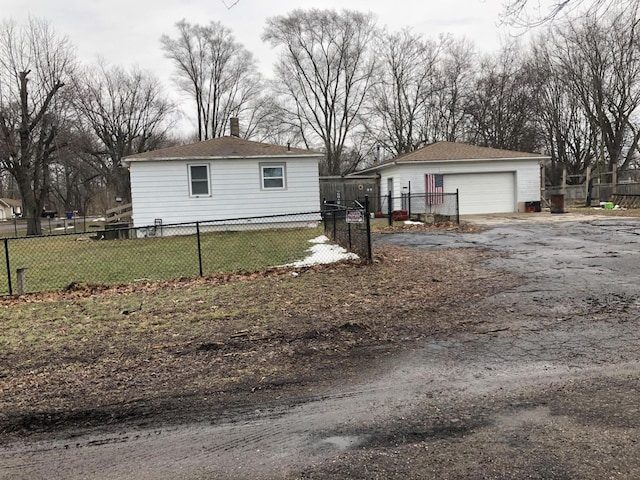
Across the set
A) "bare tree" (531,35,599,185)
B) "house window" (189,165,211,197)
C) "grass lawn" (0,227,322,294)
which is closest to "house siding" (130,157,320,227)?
"house window" (189,165,211,197)

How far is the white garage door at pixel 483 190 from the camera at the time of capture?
22.4 meters

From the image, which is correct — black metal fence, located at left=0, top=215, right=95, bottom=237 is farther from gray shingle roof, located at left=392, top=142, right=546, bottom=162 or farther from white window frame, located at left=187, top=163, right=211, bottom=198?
gray shingle roof, located at left=392, top=142, right=546, bottom=162

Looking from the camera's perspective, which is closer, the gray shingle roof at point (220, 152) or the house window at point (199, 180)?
the gray shingle roof at point (220, 152)

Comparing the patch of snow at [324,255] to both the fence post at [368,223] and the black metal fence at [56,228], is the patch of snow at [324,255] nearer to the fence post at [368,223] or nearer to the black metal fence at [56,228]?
the fence post at [368,223]

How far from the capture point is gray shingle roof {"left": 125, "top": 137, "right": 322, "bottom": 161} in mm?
17612

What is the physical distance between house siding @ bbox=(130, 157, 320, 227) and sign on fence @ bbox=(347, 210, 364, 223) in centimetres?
879

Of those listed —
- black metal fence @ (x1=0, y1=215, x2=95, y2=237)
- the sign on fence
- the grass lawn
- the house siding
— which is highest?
the house siding

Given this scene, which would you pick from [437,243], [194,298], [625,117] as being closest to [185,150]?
[437,243]

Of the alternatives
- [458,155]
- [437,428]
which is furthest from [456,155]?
[437,428]

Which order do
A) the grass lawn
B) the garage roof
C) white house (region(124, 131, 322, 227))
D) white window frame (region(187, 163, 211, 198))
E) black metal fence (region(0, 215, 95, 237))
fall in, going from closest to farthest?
the grass lawn, white house (region(124, 131, 322, 227)), white window frame (region(187, 163, 211, 198)), the garage roof, black metal fence (region(0, 215, 95, 237))

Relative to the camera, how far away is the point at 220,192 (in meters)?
18.0

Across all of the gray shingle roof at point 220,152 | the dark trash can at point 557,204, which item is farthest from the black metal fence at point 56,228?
the dark trash can at point 557,204

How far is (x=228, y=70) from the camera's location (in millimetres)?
42781

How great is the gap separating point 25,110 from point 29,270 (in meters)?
21.3
